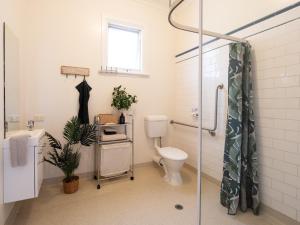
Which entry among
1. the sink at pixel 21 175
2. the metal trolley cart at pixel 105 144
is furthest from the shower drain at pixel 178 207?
the sink at pixel 21 175

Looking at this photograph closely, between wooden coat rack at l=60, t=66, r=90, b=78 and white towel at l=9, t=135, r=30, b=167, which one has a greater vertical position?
wooden coat rack at l=60, t=66, r=90, b=78

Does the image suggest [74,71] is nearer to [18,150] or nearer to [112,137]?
[112,137]

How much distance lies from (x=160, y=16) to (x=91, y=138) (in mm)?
2414

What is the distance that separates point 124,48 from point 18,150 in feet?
6.97

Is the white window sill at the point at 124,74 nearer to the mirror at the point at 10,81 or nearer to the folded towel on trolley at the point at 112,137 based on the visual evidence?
the folded towel on trolley at the point at 112,137

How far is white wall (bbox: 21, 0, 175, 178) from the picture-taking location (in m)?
2.25

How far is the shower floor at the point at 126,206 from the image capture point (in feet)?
5.48

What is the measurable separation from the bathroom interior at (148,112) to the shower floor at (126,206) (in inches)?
0.6

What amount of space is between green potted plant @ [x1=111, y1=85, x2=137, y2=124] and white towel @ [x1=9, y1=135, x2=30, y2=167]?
1.27m

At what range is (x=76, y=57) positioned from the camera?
2.47m

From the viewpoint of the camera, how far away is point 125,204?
195cm

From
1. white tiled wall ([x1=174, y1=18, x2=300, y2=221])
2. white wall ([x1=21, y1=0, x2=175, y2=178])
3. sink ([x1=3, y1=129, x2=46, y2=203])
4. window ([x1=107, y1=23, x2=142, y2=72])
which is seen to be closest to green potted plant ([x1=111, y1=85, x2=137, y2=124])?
white wall ([x1=21, y1=0, x2=175, y2=178])

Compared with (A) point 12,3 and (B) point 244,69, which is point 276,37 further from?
(A) point 12,3

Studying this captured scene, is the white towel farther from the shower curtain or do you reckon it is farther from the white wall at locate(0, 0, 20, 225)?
the shower curtain
